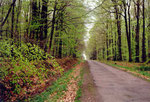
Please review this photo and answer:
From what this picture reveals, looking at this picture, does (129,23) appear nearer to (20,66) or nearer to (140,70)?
(140,70)

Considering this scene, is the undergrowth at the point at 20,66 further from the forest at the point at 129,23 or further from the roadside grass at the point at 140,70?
the roadside grass at the point at 140,70

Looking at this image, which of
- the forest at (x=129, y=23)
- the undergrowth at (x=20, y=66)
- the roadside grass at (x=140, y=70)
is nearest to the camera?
the undergrowth at (x=20, y=66)

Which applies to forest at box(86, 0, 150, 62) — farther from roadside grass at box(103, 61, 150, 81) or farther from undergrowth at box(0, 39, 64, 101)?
undergrowth at box(0, 39, 64, 101)

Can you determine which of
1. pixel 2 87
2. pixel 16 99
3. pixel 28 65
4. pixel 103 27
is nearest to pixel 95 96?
pixel 28 65

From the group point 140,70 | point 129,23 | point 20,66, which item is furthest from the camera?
point 129,23

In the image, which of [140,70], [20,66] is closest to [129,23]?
[140,70]

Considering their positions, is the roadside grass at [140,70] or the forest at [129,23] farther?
the forest at [129,23]

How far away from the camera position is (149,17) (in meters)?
19.1

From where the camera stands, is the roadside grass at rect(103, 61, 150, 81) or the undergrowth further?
the roadside grass at rect(103, 61, 150, 81)

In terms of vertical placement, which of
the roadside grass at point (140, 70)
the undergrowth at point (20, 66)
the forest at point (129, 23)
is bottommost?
the roadside grass at point (140, 70)

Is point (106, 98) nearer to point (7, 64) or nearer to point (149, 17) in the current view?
point (7, 64)

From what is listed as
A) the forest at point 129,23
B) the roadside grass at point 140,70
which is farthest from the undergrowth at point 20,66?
the roadside grass at point 140,70

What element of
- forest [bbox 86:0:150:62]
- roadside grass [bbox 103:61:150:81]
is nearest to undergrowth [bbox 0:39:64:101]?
forest [bbox 86:0:150:62]

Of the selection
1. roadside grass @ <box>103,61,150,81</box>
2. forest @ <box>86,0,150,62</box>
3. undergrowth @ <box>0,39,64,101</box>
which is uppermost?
forest @ <box>86,0,150,62</box>
